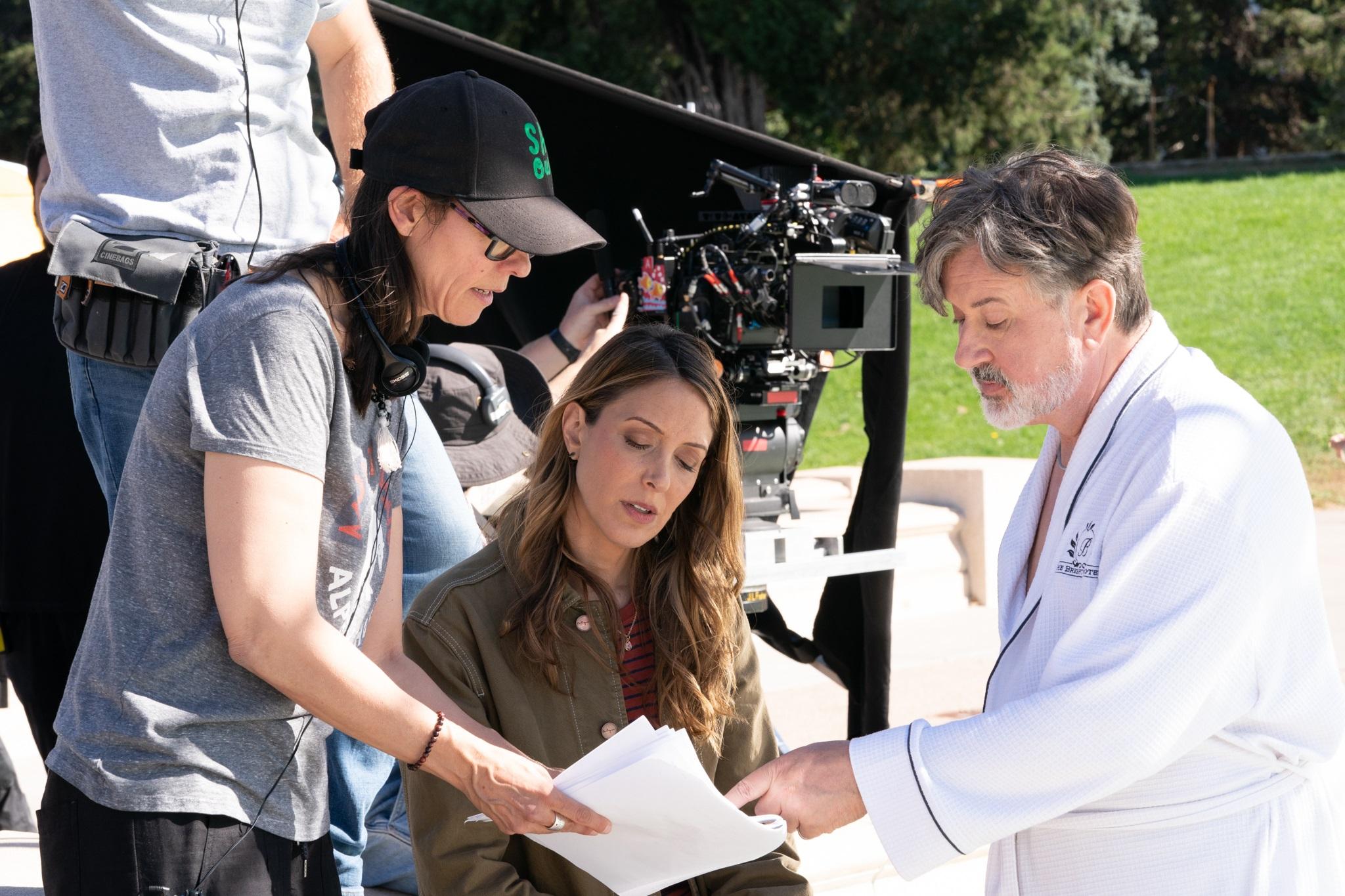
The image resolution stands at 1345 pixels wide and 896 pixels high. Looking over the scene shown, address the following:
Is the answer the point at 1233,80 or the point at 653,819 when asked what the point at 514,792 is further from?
the point at 1233,80

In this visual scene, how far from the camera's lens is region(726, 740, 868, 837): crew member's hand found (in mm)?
1953

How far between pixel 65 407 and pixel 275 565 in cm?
139

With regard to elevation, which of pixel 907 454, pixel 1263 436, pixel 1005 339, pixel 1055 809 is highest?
pixel 1005 339

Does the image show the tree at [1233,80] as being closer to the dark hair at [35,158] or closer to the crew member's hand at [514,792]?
the dark hair at [35,158]

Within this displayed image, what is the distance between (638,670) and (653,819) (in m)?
0.59

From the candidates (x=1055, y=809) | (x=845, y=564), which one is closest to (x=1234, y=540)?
(x=1055, y=809)

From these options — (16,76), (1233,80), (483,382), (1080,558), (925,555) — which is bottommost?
(925,555)

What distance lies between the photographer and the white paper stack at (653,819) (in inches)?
66.7

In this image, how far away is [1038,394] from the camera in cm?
207

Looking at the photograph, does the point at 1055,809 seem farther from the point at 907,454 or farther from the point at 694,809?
the point at 907,454

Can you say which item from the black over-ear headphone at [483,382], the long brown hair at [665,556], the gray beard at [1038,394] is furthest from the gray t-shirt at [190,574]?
the black over-ear headphone at [483,382]

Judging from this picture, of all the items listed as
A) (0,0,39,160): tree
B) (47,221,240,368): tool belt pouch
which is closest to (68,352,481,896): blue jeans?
(47,221,240,368): tool belt pouch

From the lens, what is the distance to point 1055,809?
1853 mm

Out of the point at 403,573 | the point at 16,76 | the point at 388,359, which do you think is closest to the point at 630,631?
the point at 403,573
